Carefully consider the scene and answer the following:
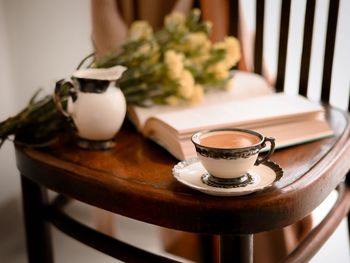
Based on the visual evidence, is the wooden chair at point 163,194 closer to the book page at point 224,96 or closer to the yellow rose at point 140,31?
the book page at point 224,96

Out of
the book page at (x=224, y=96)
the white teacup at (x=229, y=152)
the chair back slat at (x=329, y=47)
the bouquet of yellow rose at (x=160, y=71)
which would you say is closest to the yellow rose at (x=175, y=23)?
the bouquet of yellow rose at (x=160, y=71)

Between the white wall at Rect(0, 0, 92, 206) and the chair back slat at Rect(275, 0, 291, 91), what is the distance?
0.40 metres

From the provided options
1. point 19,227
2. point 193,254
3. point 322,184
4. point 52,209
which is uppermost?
point 322,184

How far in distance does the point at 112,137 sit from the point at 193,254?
A: 58 cm

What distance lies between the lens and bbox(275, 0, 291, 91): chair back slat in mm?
902

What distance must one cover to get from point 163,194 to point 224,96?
0.33 m

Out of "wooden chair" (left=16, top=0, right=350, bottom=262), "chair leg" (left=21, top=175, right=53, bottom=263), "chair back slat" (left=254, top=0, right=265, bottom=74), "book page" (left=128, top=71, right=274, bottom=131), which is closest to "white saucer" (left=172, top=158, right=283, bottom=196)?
"wooden chair" (left=16, top=0, right=350, bottom=262)

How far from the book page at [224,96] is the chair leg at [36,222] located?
0.19m

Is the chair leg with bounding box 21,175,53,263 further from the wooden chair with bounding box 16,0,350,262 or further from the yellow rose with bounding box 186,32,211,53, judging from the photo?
the yellow rose with bounding box 186,32,211,53

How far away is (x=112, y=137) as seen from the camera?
27.0 inches

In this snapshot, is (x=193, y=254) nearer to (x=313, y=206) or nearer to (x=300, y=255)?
(x=300, y=255)

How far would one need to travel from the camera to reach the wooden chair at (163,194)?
0.51 meters

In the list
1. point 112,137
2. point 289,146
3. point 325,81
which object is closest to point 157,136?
point 112,137

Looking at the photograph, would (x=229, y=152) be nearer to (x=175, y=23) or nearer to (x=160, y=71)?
(x=160, y=71)
